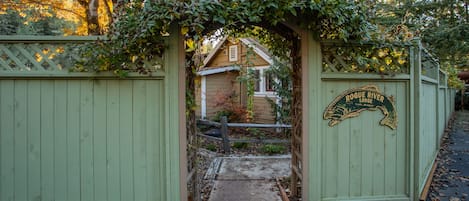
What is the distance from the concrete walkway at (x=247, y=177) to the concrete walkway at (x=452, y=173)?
87.4 inches

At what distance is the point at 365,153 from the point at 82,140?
308 centimetres

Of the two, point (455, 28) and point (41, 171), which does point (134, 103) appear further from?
point (455, 28)

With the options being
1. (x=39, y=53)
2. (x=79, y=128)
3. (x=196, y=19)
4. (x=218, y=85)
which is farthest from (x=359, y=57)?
(x=218, y=85)

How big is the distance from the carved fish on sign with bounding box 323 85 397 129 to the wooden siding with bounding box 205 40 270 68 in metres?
6.94

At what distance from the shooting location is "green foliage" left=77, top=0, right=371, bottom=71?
8.90 ft

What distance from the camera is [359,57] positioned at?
3.35 m

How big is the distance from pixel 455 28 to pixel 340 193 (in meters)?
7.08

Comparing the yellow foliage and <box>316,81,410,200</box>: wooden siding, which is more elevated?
the yellow foliage

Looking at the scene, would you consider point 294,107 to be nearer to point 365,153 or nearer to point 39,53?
point 365,153

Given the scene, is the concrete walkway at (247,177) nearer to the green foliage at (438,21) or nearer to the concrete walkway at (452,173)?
the concrete walkway at (452,173)

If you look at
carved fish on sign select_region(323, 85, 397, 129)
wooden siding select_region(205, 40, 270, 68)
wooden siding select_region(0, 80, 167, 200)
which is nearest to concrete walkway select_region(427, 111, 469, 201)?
carved fish on sign select_region(323, 85, 397, 129)

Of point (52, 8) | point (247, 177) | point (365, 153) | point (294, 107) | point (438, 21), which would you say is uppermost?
point (52, 8)

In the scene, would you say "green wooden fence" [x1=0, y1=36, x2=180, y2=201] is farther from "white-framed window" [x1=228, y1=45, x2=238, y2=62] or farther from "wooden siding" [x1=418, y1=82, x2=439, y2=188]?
"white-framed window" [x1=228, y1=45, x2=238, y2=62]

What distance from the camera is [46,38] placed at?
117 inches
